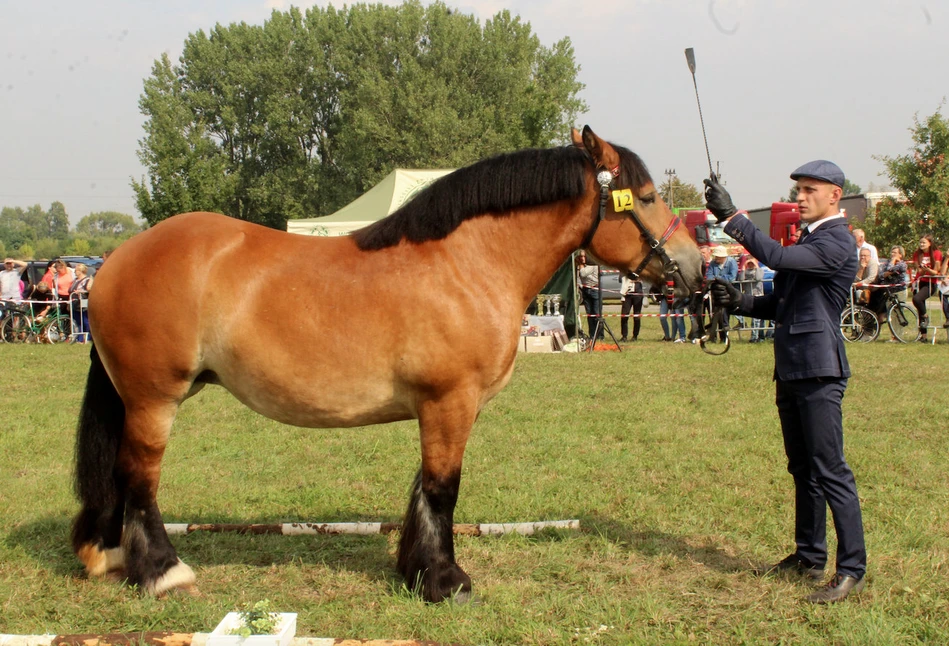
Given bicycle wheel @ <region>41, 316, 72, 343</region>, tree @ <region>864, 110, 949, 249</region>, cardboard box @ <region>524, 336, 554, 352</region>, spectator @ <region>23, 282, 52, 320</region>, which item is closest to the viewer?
cardboard box @ <region>524, 336, 554, 352</region>

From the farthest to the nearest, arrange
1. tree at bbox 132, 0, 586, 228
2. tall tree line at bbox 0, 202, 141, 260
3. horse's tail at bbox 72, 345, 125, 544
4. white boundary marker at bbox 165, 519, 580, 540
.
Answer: tall tree line at bbox 0, 202, 141, 260
tree at bbox 132, 0, 586, 228
white boundary marker at bbox 165, 519, 580, 540
horse's tail at bbox 72, 345, 125, 544

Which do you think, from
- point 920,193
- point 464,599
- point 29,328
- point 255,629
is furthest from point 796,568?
→ point 920,193

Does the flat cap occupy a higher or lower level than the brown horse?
higher

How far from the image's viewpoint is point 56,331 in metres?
17.6

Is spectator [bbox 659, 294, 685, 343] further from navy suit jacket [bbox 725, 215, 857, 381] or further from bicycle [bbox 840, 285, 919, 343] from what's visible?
navy suit jacket [bbox 725, 215, 857, 381]

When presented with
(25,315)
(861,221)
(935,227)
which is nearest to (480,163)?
(25,315)

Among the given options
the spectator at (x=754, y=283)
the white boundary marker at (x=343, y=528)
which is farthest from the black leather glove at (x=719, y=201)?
the spectator at (x=754, y=283)

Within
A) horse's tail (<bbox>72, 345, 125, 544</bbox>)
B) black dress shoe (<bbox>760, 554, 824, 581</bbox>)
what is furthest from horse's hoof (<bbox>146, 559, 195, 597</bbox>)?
black dress shoe (<bbox>760, 554, 824, 581</bbox>)

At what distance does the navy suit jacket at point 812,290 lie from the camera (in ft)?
12.4

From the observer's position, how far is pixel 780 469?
632 centimetres

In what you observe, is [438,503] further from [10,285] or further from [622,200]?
[10,285]

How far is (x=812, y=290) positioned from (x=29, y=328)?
59.8 ft

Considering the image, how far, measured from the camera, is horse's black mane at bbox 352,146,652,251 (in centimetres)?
396

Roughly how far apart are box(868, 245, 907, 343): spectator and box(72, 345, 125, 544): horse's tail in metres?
14.9
